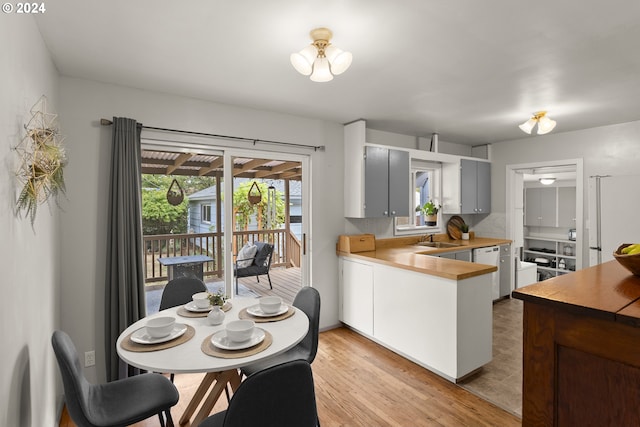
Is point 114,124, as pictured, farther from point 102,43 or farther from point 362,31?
point 362,31

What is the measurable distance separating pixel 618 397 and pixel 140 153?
3179 millimetres

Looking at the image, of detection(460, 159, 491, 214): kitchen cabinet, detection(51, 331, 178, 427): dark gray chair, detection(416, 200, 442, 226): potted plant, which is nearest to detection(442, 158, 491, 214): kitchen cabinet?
detection(460, 159, 491, 214): kitchen cabinet

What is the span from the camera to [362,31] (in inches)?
74.5

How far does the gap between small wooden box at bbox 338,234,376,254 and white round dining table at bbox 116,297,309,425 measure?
175 centimetres

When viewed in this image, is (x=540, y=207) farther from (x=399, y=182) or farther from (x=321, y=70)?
(x=321, y=70)

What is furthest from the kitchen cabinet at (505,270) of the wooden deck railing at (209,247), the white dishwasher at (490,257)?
the wooden deck railing at (209,247)

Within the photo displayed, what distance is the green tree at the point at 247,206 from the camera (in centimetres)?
339

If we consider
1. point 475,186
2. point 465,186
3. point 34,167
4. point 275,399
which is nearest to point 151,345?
point 275,399

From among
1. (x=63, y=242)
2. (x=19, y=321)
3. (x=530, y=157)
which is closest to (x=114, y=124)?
(x=63, y=242)

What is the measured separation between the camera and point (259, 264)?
3564 mm

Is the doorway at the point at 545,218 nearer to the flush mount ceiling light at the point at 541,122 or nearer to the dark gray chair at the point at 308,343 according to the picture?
the flush mount ceiling light at the point at 541,122

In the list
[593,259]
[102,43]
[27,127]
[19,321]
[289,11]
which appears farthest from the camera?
[593,259]

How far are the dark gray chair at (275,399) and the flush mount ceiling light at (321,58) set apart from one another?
1586 millimetres

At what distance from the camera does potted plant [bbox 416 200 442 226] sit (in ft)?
15.7
